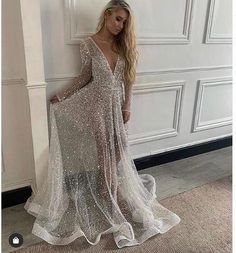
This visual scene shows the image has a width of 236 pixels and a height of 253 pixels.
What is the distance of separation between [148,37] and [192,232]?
129 cm

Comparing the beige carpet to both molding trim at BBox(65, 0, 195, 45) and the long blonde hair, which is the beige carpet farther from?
molding trim at BBox(65, 0, 195, 45)

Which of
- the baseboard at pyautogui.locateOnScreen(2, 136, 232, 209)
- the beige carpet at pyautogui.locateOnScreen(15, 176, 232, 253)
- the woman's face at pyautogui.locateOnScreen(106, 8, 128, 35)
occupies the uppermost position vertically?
the woman's face at pyautogui.locateOnScreen(106, 8, 128, 35)

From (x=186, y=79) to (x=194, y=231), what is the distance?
1155 mm

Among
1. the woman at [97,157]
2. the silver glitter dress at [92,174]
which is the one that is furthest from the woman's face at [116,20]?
the silver glitter dress at [92,174]

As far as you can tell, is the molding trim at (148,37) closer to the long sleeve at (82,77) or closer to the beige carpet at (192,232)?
the long sleeve at (82,77)

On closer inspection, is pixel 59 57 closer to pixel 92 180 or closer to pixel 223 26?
pixel 92 180

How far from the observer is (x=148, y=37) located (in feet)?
6.24

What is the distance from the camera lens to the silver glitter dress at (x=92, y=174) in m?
1.57

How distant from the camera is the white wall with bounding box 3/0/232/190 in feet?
5.27

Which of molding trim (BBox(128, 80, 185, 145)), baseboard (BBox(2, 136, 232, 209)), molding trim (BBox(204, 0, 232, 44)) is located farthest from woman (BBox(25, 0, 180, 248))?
molding trim (BBox(204, 0, 232, 44))

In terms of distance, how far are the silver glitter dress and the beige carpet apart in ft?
0.13

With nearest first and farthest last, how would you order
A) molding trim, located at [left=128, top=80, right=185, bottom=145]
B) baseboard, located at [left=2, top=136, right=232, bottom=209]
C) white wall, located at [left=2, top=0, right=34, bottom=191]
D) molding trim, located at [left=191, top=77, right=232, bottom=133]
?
white wall, located at [left=2, top=0, right=34, bottom=191], baseboard, located at [left=2, top=136, right=232, bottom=209], molding trim, located at [left=128, top=80, right=185, bottom=145], molding trim, located at [left=191, top=77, right=232, bottom=133]

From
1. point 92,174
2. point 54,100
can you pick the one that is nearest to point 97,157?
point 92,174

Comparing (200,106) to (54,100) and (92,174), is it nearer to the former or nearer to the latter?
(92,174)
